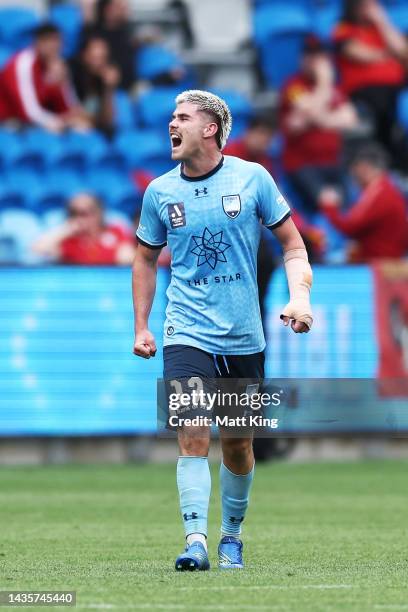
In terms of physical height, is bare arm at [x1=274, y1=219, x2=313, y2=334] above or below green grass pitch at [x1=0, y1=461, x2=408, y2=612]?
above

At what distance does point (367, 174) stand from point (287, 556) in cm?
941

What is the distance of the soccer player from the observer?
6855 millimetres

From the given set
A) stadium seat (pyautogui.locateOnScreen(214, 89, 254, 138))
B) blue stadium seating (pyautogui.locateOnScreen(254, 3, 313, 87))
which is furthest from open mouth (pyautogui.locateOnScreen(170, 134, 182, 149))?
blue stadium seating (pyautogui.locateOnScreen(254, 3, 313, 87))

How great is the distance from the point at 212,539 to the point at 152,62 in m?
11.3

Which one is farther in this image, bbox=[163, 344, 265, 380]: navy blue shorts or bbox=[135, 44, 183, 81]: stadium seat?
bbox=[135, 44, 183, 81]: stadium seat

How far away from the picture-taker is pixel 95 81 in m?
18.5

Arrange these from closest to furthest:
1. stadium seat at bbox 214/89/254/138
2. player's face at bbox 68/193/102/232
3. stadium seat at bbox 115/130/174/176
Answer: player's face at bbox 68/193/102/232 → stadium seat at bbox 115/130/174/176 → stadium seat at bbox 214/89/254/138

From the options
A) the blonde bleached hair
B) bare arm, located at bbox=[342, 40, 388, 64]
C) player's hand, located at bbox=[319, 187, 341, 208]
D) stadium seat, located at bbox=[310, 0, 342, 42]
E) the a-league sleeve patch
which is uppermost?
stadium seat, located at bbox=[310, 0, 342, 42]

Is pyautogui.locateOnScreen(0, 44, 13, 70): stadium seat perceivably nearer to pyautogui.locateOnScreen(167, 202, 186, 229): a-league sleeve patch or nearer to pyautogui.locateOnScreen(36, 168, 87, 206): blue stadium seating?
pyautogui.locateOnScreen(36, 168, 87, 206): blue stadium seating

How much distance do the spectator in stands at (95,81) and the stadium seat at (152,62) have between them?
750mm

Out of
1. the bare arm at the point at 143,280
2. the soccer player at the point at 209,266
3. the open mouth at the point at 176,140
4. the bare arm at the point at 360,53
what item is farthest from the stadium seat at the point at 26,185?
the open mouth at the point at 176,140

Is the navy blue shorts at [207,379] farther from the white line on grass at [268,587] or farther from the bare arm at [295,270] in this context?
the white line on grass at [268,587]

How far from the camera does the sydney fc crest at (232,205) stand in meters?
6.93

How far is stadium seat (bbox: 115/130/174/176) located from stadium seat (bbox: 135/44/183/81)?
142 centimetres
